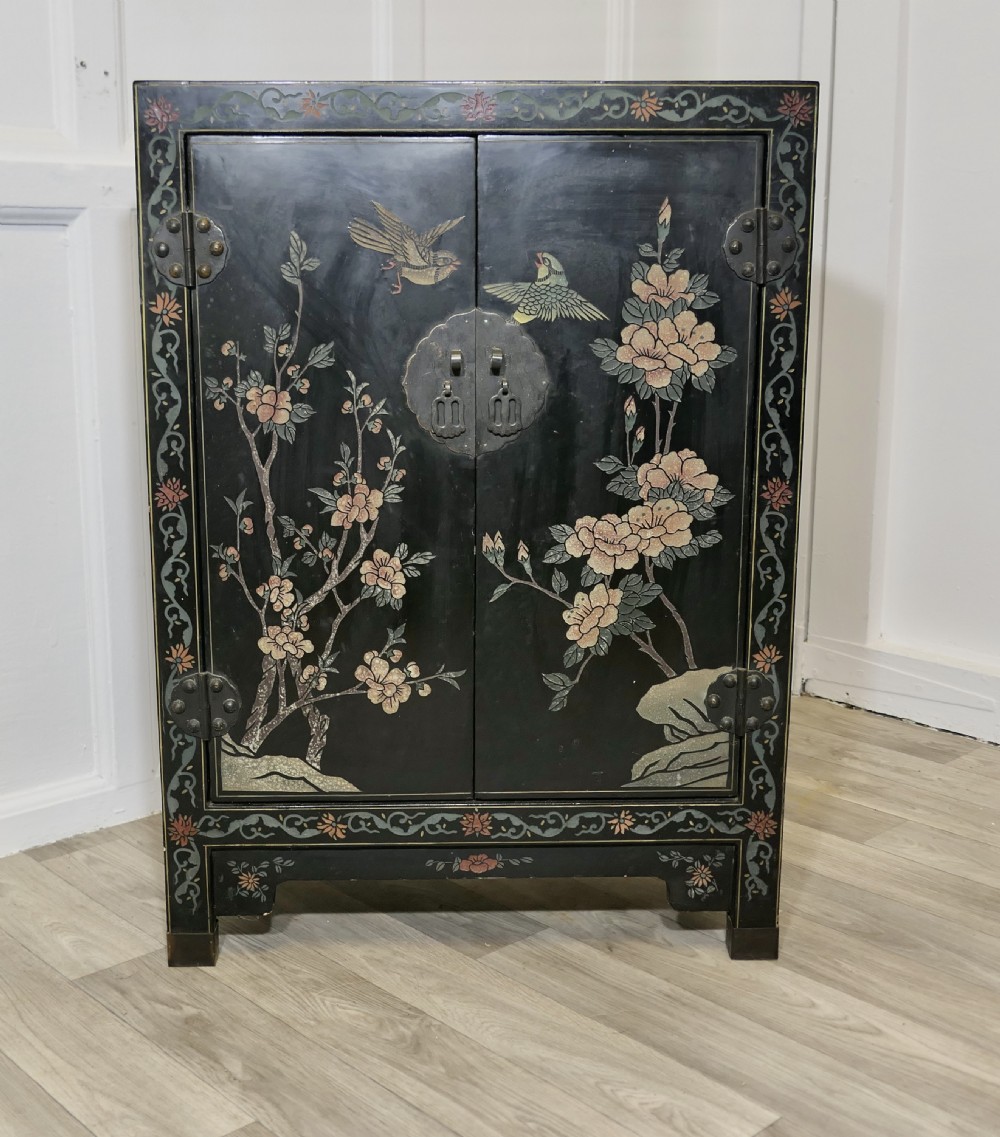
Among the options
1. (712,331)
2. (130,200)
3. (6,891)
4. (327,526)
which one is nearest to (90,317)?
(130,200)

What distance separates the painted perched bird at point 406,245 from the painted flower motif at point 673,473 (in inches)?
14.0

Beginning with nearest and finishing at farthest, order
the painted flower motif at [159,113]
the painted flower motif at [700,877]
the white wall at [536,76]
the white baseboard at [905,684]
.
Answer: the painted flower motif at [159,113], the painted flower motif at [700,877], the white wall at [536,76], the white baseboard at [905,684]

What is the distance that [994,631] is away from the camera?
2623mm

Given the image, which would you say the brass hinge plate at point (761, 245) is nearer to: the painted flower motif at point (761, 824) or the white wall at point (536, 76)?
the painted flower motif at point (761, 824)

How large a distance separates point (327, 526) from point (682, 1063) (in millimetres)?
793

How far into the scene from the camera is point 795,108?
4.99 feet

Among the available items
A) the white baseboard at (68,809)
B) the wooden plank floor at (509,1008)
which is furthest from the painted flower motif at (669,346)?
the white baseboard at (68,809)

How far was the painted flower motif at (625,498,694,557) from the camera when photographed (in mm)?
1613

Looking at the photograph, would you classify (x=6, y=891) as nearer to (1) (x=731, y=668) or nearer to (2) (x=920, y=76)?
(1) (x=731, y=668)

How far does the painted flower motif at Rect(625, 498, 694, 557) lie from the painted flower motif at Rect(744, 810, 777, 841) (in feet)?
1.27

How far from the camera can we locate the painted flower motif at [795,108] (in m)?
1.52

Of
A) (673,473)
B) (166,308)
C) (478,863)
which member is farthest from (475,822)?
(166,308)

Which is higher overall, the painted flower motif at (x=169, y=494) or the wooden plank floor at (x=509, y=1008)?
the painted flower motif at (x=169, y=494)

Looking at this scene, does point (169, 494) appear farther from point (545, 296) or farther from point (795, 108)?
point (795, 108)
